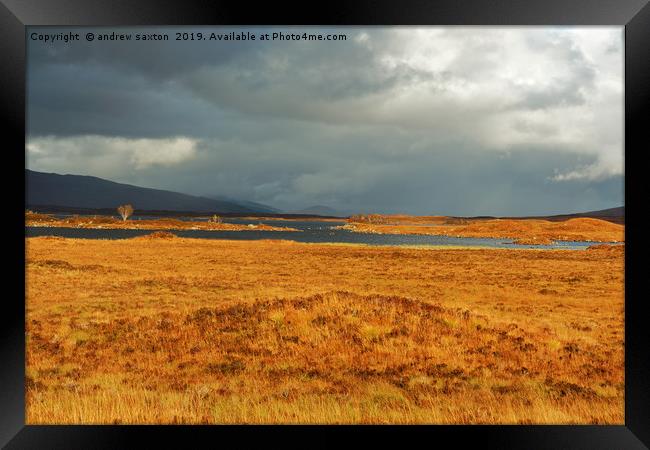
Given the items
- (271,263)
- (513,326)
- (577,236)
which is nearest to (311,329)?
(513,326)

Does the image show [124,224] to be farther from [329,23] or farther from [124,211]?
[329,23]

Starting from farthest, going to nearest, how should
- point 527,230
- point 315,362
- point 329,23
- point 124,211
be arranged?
point 124,211, point 527,230, point 315,362, point 329,23

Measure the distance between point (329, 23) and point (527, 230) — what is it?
83.3 m

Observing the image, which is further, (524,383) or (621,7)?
(524,383)

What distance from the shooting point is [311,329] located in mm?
A: 11711

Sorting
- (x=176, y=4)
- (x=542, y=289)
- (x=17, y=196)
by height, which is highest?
(x=176, y=4)

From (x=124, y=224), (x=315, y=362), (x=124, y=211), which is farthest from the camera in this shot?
(x=124, y=211)

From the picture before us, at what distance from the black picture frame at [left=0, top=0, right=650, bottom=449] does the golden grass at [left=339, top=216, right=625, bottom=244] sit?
6241 cm

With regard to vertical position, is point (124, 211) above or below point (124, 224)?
above

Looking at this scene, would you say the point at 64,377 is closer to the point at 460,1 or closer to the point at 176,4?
the point at 176,4

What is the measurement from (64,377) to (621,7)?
12978mm

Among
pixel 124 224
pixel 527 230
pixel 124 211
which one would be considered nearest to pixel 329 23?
pixel 527 230

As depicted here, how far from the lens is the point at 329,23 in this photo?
6.75 m

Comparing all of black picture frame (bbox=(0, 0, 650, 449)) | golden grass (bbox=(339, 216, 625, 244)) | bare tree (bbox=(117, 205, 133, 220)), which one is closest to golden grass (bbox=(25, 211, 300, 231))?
bare tree (bbox=(117, 205, 133, 220))
